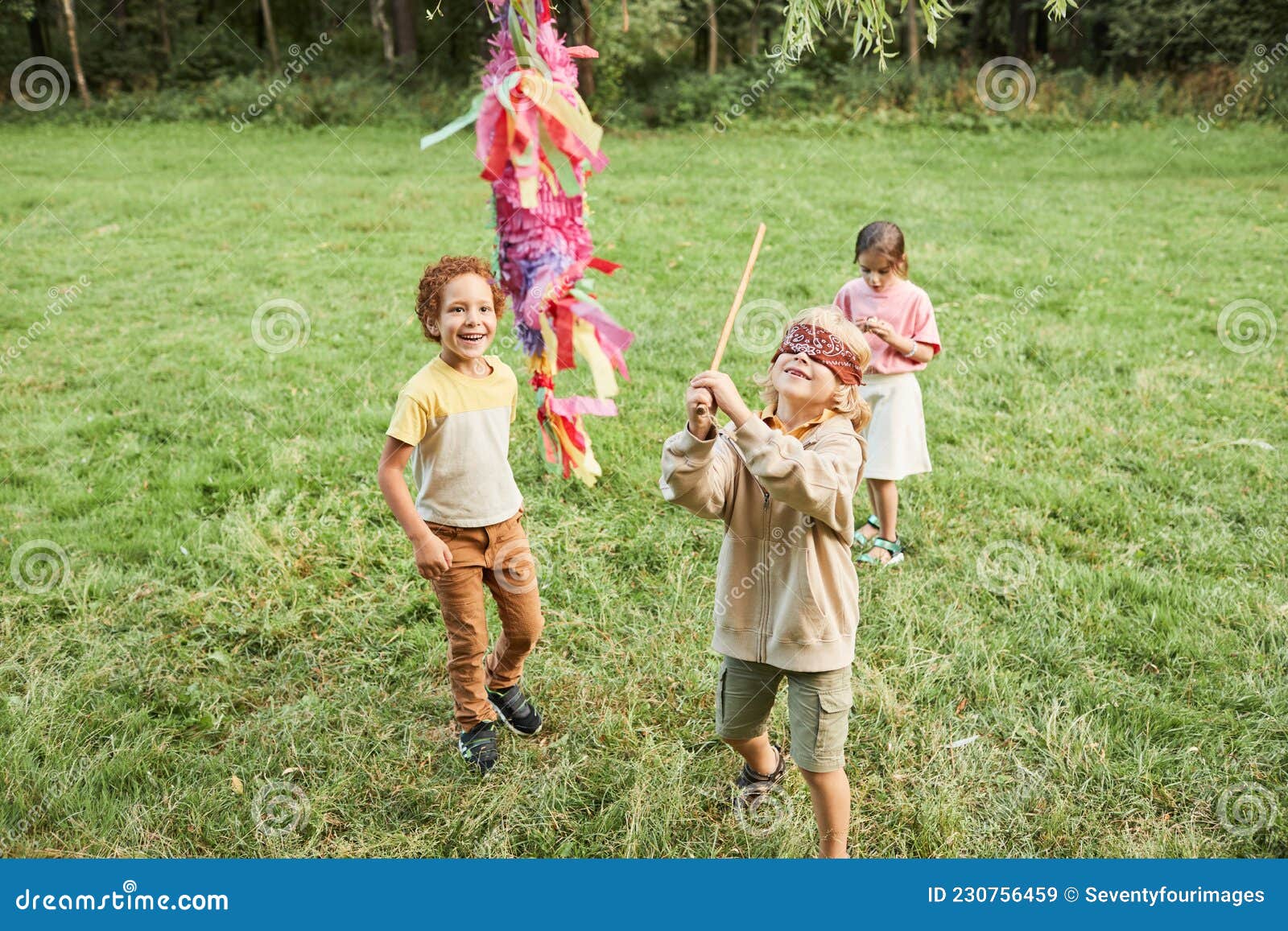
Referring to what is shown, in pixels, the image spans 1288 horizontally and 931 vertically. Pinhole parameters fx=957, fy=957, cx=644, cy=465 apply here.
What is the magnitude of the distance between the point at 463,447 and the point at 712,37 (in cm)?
1943

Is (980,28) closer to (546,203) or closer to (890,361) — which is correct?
(890,361)

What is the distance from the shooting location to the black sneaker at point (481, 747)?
2615 millimetres

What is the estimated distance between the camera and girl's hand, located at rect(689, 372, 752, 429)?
1.74 meters

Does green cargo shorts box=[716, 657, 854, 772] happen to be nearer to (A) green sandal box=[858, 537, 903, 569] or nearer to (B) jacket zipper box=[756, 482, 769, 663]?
(B) jacket zipper box=[756, 482, 769, 663]

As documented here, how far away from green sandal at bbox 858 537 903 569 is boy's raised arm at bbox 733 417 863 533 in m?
1.65

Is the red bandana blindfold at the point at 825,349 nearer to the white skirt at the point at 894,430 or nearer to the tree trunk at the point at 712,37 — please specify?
the white skirt at the point at 894,430

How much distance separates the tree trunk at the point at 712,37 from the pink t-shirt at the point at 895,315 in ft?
47.6

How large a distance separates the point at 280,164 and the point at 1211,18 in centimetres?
1851

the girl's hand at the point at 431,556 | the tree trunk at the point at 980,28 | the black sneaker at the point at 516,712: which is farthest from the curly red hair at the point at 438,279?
Answer: the tree trunk at the point at 980,28

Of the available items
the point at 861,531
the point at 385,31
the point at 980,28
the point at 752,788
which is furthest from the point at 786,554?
the point at 980,28

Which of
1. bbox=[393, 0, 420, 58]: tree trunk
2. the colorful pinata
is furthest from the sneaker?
bbox=[393, 0, 420, 58]: tree trunk

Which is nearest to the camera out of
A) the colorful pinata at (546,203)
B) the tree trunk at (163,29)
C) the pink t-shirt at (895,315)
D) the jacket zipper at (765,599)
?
the jacket zipper at (765,599)

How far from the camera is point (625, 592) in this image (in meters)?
3.46

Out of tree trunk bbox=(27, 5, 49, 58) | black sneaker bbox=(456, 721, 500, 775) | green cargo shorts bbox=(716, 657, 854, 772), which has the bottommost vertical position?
black sneaker bbox=(456, 721, 500, 775)
